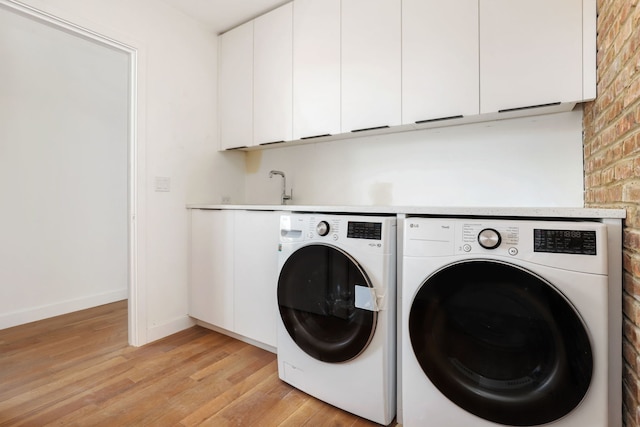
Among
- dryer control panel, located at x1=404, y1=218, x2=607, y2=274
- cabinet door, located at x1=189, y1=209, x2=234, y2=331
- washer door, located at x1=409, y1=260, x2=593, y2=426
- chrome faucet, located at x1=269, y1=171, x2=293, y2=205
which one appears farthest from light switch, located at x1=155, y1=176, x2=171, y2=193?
washer door, located at x1=409, y1=260, x2=593, y2=426

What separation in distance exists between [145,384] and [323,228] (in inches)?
49.8

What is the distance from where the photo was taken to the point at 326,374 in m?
1.40


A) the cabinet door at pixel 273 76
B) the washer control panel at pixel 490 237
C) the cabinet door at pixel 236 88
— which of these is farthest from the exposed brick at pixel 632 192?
the cabinet door at pixel 236 88

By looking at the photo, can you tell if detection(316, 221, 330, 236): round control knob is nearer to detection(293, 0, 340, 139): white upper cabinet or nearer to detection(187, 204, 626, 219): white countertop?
detection(187, 204, 626, 219): white countertop

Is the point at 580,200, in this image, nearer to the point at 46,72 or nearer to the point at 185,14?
the point at 185,14

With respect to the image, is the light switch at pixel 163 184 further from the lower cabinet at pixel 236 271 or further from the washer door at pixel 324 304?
the washer door at pixel 324 304

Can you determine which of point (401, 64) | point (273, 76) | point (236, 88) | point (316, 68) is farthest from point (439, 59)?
point (236, 88)

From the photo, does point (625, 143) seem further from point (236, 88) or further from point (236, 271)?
point (236, 88)

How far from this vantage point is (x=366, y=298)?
4.16 ft

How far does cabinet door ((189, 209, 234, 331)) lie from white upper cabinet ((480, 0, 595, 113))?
168cm

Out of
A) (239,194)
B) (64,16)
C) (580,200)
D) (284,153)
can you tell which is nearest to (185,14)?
(64,16)

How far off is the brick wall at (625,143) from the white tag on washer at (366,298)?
79cm

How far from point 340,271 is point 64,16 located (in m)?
2.10

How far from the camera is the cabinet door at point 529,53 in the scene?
1.28 meters
